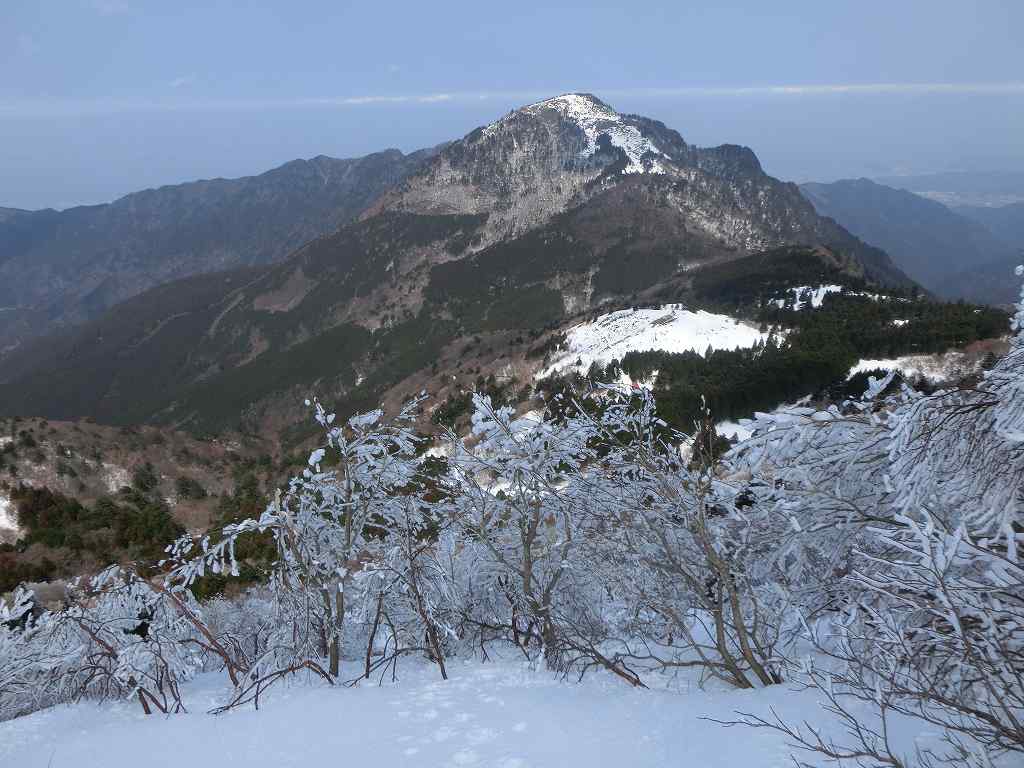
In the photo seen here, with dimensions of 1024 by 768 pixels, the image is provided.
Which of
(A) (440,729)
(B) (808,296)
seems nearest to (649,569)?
(A) (440,729)

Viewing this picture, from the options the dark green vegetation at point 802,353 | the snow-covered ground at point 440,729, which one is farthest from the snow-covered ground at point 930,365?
the snow-covered ground at point 440,729

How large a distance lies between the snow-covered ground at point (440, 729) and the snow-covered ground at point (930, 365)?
30.8m

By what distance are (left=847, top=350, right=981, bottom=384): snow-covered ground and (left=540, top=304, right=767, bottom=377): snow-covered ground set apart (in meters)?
9.40

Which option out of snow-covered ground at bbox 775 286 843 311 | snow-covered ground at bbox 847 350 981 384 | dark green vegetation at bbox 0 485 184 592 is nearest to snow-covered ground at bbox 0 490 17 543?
dark green vegetation at bbox 0 485 184 592

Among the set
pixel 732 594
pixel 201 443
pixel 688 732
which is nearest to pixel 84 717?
pixel 688 732

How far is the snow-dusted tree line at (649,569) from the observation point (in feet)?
10.9

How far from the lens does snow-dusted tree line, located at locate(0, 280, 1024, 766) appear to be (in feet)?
10.9

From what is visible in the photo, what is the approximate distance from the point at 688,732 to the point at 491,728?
1.66 metres

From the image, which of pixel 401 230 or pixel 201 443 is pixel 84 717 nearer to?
pixel 201 443

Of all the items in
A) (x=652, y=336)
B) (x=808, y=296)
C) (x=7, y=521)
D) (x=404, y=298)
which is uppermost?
(x=808, y=296)

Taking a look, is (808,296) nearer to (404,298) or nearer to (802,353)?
(802,353)

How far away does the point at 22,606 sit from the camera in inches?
304

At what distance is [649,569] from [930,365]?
34196 millimetres

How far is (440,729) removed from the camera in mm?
4953
